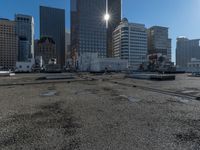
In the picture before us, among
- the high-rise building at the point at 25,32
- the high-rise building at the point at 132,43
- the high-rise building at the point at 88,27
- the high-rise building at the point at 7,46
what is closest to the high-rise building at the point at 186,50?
the high-rise building at the point at 132,43

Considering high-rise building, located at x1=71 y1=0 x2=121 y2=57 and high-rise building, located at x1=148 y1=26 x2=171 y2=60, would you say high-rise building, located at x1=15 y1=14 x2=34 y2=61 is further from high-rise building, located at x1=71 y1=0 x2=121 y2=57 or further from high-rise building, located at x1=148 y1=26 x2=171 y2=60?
high-rise building, located at x1=148 y1=26 x2=171 y2=60

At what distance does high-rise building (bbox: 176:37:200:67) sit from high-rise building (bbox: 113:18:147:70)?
56.8 m

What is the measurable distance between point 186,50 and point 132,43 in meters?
80.2

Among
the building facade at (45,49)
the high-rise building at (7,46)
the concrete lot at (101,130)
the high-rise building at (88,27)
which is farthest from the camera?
the high-rise building at (88,27)

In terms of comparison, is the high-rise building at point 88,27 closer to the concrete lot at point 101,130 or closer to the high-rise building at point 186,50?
the high-rise building at point 186,50

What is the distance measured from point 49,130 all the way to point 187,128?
13.9ft

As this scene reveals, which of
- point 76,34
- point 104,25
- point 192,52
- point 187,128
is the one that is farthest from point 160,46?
point 187,128

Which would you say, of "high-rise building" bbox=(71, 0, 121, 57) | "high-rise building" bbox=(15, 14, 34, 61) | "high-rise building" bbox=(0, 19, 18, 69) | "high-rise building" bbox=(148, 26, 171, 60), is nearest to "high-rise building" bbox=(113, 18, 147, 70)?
"high-rise building" bbox=(71, 0, 121, 57)

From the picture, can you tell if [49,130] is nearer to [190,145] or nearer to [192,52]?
[190,145]

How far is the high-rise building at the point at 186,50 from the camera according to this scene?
6811 inches

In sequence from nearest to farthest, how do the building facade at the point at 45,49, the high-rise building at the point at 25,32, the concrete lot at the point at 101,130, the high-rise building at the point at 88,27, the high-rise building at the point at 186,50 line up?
the concrete lot at the point at 101,130
the building facade at the point at 45,49
the high-rise building at the point at 25,32
the high-rise building at the point at 88,27
the high-rise building at the point at 186,50

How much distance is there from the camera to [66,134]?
14.5 ft

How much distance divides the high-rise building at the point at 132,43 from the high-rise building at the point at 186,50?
56809 mm

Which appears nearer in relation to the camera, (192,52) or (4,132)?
(4,132)
